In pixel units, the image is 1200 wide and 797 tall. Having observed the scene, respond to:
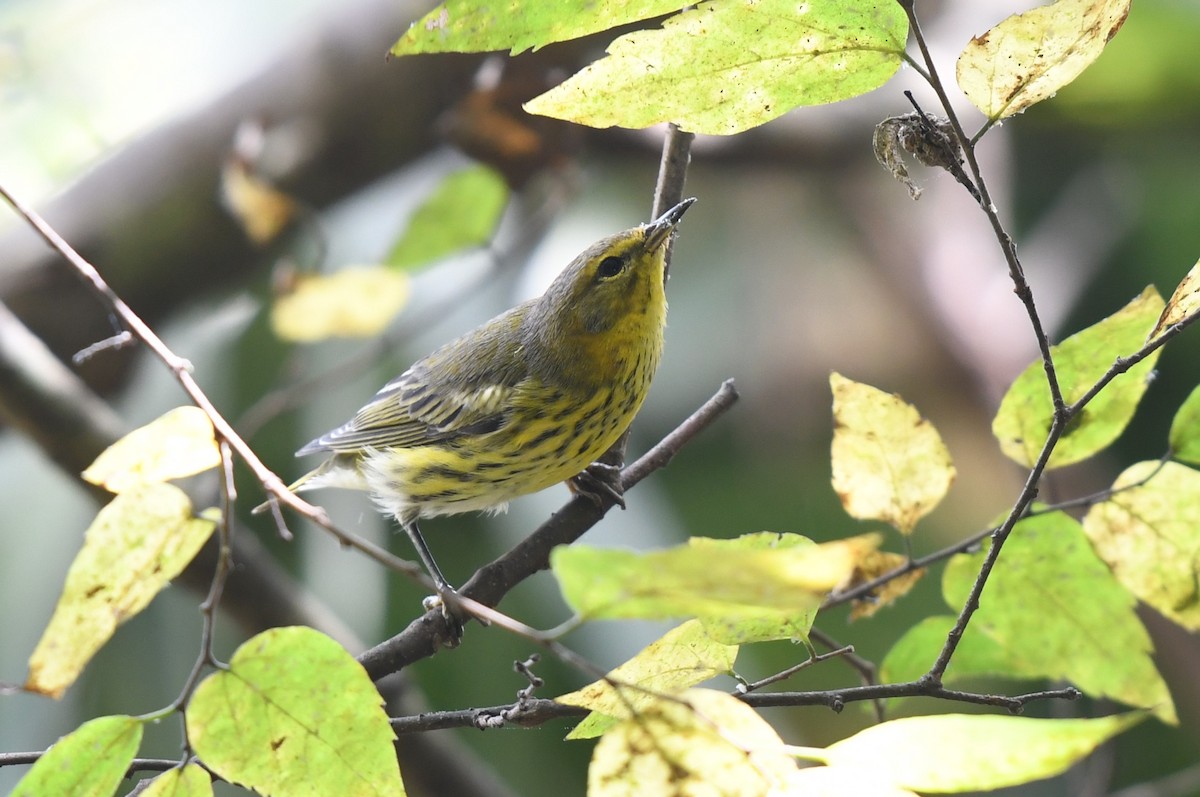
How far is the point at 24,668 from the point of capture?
6.12ft

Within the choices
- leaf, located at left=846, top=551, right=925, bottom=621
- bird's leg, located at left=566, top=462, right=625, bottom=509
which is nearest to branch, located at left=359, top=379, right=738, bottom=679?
bird's leg, located at left=566, top=462, right=625, bottom=509

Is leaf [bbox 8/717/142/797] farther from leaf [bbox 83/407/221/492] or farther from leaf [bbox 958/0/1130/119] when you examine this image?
leaf [bbox 958/0/1130/119]

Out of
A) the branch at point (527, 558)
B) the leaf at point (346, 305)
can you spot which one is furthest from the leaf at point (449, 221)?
the branch at point (527, 558)

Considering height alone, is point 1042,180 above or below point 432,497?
below

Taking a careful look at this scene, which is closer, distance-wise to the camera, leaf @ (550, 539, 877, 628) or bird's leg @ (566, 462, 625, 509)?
leaf @ (550, 539, 877, 628)

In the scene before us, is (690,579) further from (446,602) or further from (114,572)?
(114,572)

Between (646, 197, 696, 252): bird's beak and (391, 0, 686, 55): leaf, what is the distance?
47 cm

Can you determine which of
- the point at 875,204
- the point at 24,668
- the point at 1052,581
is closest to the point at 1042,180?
the point at 875,204

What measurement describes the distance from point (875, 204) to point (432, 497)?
1.70m

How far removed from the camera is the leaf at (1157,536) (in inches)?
24.8

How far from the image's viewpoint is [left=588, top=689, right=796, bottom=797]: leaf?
1.45ft

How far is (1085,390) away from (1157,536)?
4.0 inches

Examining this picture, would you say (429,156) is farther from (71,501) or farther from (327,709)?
(327,709)

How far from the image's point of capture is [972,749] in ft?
1.34
